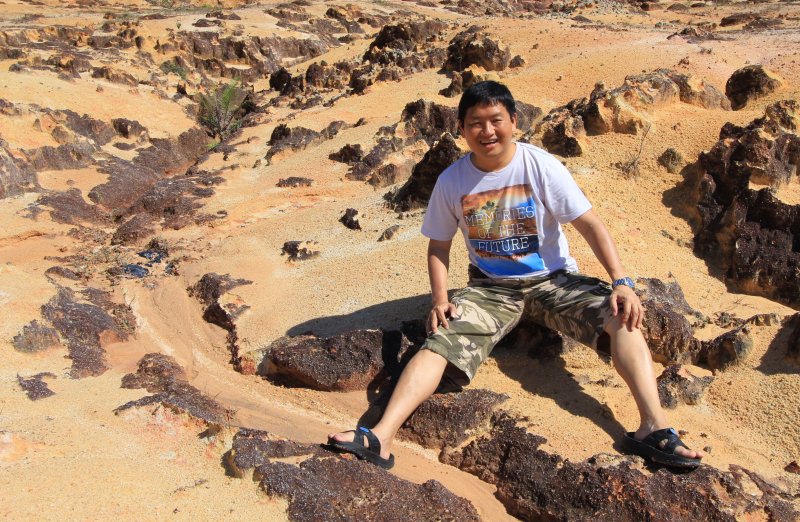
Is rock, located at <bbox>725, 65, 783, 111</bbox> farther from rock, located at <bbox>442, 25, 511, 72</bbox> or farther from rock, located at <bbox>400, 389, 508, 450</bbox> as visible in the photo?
rock, located at <bbox>400, 389, 508, 450</bbox>

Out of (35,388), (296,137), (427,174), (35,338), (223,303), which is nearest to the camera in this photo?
(35,388)

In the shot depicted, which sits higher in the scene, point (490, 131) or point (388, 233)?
point (490, 131)

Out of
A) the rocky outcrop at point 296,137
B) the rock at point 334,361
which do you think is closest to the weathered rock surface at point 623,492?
the rock at point 334,361

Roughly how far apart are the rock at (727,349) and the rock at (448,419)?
3.62 ft

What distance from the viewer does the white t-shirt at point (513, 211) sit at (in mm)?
2824

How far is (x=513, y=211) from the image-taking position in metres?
2.89

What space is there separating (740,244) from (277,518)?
132 inches

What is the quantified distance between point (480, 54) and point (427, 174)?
560 cm

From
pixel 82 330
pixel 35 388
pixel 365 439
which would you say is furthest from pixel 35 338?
pixel 365 439

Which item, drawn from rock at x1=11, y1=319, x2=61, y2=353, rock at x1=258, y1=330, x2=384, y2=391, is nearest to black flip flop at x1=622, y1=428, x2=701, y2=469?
rock at x1=258, y1=330, x2=384, y2=391

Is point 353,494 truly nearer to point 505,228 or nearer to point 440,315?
point 440,315

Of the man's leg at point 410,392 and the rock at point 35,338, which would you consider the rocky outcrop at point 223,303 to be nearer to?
the rock at point 35,338

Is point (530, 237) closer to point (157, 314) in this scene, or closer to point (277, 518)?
point (277, 518)

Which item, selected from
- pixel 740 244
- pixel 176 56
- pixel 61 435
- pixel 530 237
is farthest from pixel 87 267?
pixel 176 56
